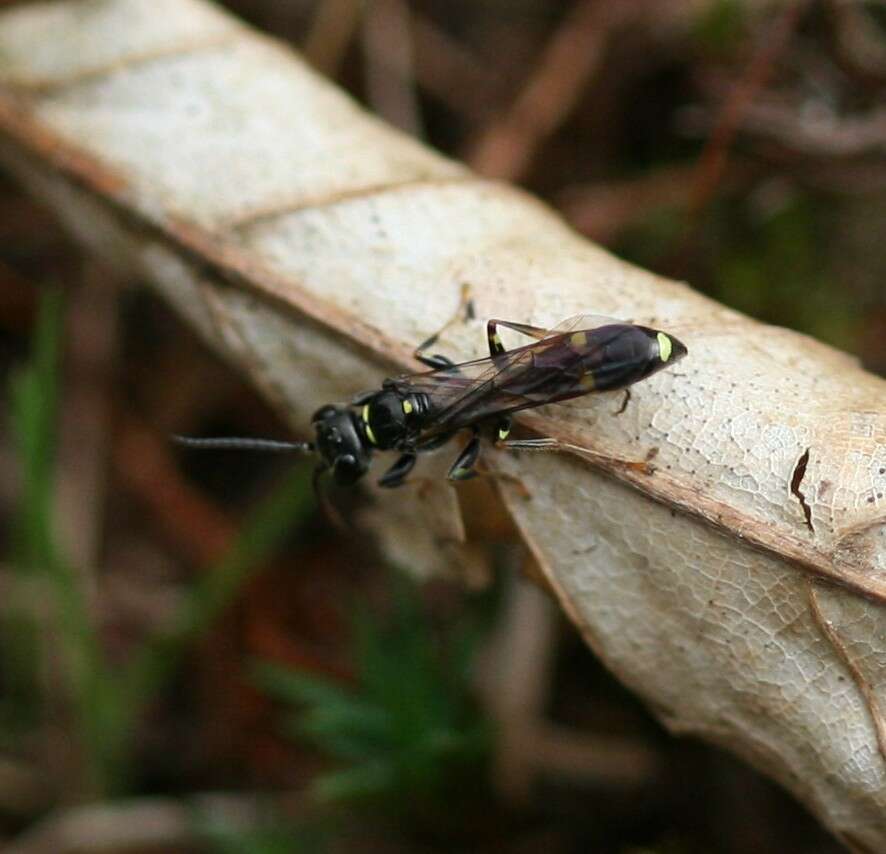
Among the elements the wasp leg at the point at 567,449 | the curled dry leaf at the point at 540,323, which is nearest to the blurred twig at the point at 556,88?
the curled dry leaf at the point at 540,323

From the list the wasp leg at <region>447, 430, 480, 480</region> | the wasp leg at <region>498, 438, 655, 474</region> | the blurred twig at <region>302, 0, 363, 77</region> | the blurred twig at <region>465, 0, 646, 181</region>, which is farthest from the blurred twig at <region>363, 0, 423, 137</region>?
the wasp leg at <region>498, 438, 655, 474</region>

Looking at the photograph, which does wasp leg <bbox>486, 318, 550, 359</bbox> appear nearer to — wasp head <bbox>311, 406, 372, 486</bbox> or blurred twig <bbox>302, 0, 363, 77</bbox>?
wasp head <bbox>311, 406, 372, 486</bbox>

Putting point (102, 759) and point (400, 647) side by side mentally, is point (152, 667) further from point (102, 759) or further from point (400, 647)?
point (400, 647)

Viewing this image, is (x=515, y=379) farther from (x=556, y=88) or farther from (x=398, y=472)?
(x=556, y=88)

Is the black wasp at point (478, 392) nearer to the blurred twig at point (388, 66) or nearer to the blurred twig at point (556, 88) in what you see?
the blurred twig at point (556, 88)

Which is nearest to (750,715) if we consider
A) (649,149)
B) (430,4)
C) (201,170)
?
(201,170)

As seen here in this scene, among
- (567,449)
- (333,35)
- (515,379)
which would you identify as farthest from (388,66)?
(567,449)

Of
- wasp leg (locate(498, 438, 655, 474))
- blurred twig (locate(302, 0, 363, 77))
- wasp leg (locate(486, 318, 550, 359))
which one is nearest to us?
wasp leg (locate(498, 438, 655, 474))

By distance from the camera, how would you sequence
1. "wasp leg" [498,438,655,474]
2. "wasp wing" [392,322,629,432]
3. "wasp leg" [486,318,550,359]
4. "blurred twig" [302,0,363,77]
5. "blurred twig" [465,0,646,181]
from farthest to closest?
"blurred twig" [302,0,363,77], "blurred twig" [465,0,646,181], "wasp leg" [486,318,550,359], "wasp wing" [392,322,629,432], "wasp leg" [498,438,655,474]
